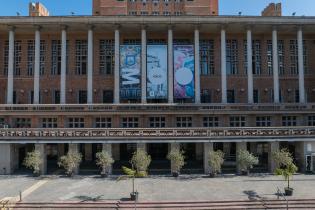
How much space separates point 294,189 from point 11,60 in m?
42.4

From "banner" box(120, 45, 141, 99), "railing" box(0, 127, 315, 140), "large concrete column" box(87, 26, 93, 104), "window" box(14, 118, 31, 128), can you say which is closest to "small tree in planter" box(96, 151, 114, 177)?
"railing" box(0, 127, 315, 140)

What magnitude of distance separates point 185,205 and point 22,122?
3057cm

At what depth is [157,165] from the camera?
43.2 meters

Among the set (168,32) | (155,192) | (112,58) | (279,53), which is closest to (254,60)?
(279,53)

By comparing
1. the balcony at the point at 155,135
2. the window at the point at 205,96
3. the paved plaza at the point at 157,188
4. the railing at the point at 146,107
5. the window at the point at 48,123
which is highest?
the window at the point at 205,96

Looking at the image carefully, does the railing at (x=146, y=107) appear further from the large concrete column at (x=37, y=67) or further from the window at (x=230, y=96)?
the window at (x=230, y=96)

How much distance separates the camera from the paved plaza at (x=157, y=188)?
95.4ft

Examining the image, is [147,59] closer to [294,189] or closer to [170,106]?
[170,106]

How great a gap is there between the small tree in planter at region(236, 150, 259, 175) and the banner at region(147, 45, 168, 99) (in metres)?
15.9

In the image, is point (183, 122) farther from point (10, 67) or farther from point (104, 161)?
point (10, 67)

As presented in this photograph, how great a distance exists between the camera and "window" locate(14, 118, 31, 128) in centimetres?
4719

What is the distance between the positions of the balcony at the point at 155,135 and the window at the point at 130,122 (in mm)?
8228

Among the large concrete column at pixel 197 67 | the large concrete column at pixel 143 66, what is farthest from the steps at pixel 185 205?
the large concrete column at pixel 197 67

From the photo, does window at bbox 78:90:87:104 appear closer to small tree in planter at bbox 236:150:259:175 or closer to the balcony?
the balcony
